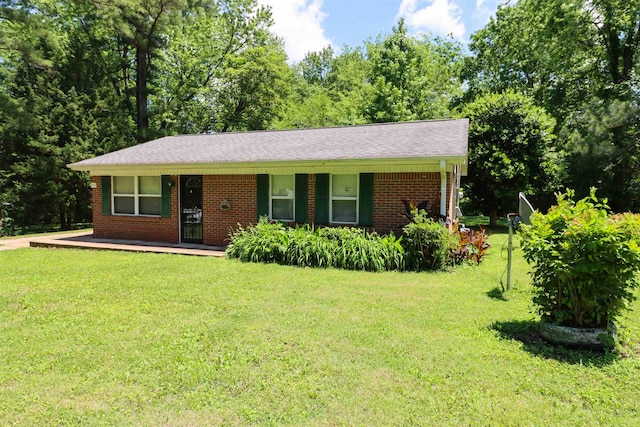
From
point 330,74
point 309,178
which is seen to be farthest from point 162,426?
point 330,74

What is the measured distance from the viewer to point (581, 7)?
18.9m

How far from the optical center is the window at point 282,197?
10.5 meters

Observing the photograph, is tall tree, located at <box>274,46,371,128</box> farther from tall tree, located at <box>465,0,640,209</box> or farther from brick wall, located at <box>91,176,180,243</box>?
brick wall, located at <box>91,176,180,243</box>

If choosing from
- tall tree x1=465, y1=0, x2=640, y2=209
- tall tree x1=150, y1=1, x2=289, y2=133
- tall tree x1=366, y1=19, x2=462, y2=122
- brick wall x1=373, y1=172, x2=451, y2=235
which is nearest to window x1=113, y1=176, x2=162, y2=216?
brick wall x1=373, y1=172, x2=451, y2=235

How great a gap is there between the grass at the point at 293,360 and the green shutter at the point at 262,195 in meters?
4.29

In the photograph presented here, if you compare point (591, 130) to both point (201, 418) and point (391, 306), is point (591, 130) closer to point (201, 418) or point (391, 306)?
point (391, 306)

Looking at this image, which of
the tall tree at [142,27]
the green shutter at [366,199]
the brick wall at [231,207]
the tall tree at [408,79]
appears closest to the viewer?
the brick wall at [231,207]

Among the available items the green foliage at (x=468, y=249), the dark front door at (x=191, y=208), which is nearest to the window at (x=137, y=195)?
the dark front door at (x=191, y=208)

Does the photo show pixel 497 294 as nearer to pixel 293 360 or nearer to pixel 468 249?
pixel 468 249

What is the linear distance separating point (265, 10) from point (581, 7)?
1917 cm

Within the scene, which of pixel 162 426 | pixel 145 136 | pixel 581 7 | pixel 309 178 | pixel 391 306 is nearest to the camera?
pixel 162 426

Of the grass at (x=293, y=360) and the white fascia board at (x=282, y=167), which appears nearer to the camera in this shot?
the grass at (x=293, y=360)

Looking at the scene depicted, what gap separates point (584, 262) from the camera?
12.6 ft

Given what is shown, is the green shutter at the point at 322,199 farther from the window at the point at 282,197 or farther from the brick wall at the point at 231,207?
the window at the point at 282,197
